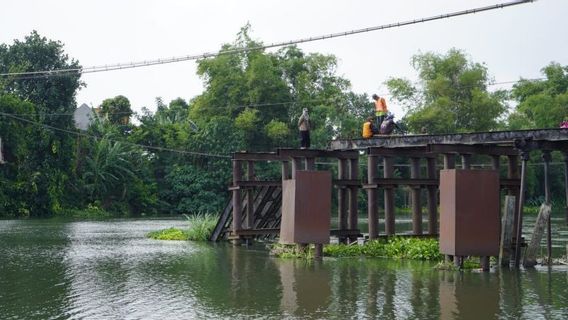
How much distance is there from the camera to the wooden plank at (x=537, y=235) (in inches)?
720

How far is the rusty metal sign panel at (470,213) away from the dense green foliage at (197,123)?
34.1m

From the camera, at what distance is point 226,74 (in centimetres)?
6538

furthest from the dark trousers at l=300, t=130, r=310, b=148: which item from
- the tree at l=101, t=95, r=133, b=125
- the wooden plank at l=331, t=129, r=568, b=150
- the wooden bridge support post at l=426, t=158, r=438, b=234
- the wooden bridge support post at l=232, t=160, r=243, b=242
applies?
the tree at l=101, t=95, r=133, b=125

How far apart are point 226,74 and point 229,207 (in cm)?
4007

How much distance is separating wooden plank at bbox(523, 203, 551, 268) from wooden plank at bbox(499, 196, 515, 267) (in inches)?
17.6

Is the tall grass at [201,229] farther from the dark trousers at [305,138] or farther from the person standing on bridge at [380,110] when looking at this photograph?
the person standing on bridge at [380,110]

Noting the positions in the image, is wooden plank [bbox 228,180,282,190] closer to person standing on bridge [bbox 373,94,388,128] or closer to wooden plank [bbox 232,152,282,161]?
wooden plank [bbox 232,152,282,161]

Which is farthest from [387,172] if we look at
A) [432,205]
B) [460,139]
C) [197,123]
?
[197,123]

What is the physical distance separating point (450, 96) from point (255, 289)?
50.2 m

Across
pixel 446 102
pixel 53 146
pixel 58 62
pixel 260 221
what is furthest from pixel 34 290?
pixel 446 102

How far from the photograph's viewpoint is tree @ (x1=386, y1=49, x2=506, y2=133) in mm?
60875

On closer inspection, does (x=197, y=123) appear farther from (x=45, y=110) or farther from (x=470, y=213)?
(x=470, y=213)

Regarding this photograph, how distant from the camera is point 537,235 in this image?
18375 millimetres

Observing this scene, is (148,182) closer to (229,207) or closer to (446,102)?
(446,102)
